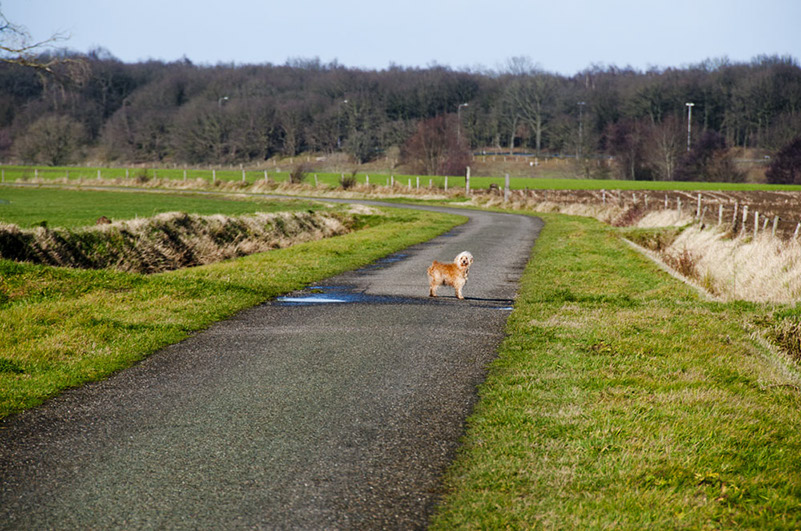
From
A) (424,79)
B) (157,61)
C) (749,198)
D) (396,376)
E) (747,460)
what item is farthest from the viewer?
(157,61)

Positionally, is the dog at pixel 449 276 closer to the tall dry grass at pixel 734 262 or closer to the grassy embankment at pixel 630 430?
the grassy embankment at pixel 630 430

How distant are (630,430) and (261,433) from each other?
296 centimetres

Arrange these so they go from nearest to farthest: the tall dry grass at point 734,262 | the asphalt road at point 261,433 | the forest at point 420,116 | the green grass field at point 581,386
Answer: the asphalt road at point 261,433
the green grass field at point 581,386
the tall dry grass at point 734,262
the forest at point 420,116

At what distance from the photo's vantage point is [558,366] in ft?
26.2

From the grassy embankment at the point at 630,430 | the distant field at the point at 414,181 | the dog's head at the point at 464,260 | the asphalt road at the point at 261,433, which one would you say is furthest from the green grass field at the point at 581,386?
the distant field at the point at 414,181

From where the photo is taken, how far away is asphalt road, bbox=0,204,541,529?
444 centimetres

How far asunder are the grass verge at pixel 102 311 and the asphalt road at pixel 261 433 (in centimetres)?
45

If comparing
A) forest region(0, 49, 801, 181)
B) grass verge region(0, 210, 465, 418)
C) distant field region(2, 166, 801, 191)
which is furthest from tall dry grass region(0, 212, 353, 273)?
A: forest region(0, 49, 801, 181)

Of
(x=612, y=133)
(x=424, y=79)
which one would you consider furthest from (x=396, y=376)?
(x=424, y=79)

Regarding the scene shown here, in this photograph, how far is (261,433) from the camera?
575 cm

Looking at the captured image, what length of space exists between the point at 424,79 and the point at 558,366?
490ft

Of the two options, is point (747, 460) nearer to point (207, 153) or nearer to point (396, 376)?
point (396, 376)

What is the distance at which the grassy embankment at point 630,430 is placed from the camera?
4523 mm

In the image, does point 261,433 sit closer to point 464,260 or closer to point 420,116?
point 464,260
